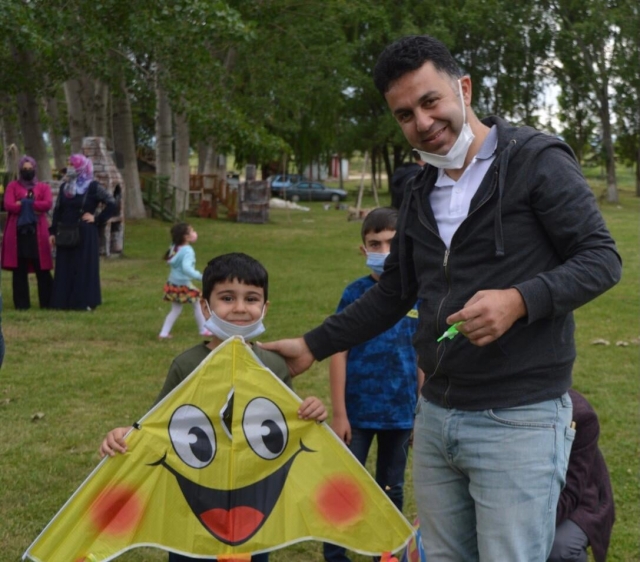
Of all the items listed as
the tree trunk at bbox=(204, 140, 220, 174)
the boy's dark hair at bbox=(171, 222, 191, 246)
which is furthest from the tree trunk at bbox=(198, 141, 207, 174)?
the boy's dark hair at bbox=(171, 222, 191, 246)

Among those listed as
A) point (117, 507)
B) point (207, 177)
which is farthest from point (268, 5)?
point (117, 507)

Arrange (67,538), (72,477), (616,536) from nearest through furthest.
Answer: (67,538) < (616,536) < (72,477)

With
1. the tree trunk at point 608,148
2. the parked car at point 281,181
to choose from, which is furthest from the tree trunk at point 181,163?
the tree trunk at point 608,148

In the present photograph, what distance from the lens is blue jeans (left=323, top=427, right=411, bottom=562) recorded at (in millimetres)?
4637

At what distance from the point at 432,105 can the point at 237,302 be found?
1.24m

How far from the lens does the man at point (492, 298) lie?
2682 millimetres

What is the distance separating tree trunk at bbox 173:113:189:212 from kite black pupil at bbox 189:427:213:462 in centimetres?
2867

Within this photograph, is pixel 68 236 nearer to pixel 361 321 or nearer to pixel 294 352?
pixel 294 352

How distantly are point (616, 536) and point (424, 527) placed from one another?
98.1 inches

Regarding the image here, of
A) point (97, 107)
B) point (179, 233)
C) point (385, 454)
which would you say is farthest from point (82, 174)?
point (97, 107)

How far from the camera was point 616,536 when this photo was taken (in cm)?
516

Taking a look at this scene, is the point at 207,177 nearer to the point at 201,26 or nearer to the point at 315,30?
the point at 315,30

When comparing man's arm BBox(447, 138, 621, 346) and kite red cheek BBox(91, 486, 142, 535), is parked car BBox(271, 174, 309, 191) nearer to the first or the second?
kite red cheek BBox(91, 486, 142, 535)

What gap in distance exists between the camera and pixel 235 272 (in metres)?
3.78
